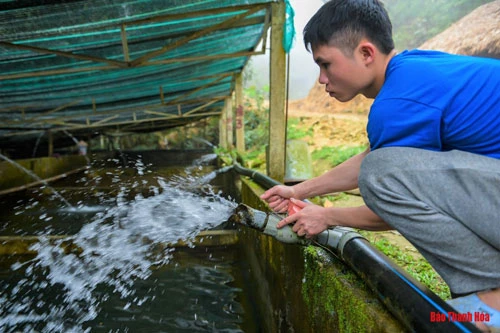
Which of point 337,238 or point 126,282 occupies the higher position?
point 337,238

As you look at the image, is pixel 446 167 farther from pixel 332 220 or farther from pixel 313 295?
pixel 313 295

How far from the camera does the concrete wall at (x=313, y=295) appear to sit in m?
1.30

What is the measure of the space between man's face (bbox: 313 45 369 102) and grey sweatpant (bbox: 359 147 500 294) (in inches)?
15.4

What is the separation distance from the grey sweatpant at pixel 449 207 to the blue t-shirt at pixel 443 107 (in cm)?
7

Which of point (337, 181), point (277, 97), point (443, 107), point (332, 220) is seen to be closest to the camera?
point (443, 107)

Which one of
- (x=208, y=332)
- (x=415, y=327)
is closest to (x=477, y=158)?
(x=415, y=327)

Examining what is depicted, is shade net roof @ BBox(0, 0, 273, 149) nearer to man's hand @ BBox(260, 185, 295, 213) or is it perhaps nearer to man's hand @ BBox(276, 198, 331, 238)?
man's hand @ BBox(260, 185, 295, 213)

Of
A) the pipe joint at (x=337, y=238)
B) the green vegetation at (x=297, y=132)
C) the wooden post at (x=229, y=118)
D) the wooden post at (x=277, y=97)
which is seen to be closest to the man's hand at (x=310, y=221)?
the pipe joint at (x=337, y=238)

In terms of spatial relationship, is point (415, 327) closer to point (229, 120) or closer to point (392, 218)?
point (392, 218)

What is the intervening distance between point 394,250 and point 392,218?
2.29 metres

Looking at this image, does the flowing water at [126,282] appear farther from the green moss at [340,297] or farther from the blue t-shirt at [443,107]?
the blue t-shirt at [443,107]

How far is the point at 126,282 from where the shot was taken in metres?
3.51

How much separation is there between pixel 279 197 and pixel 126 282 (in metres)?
2.36

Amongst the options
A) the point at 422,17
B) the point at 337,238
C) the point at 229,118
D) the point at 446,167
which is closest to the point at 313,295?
the point at 337,238
